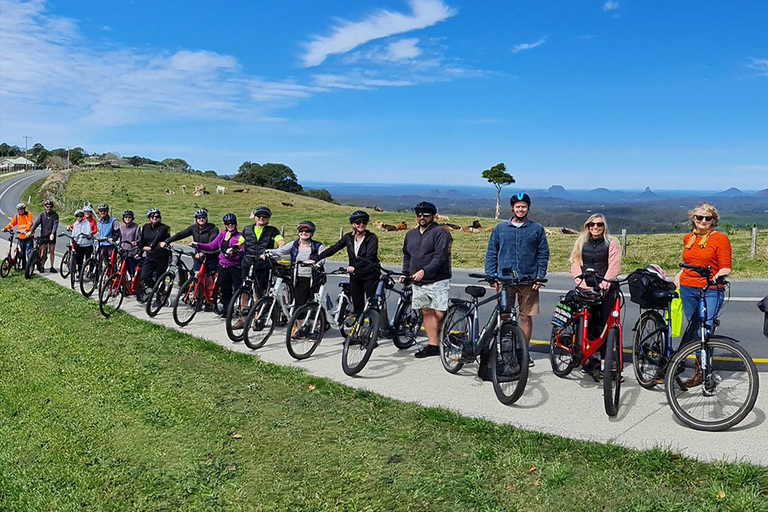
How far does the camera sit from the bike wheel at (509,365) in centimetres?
624

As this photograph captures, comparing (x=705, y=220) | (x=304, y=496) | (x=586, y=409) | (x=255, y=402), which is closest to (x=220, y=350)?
(x=255, y=402)

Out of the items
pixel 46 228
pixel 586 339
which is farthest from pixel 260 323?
pixel 46 228

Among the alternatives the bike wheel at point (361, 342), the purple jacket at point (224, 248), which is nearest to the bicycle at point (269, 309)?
the purple jacket at point (224, 248)

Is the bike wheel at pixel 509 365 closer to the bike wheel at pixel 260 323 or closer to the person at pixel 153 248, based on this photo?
the bike wheel at pixel 260 323

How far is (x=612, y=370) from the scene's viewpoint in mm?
5902

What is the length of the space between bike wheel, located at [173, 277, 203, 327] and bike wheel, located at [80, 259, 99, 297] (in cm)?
324

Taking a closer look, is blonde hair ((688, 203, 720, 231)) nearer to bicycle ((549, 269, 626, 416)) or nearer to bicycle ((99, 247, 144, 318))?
bicycle ((549, 269, 626, 416))

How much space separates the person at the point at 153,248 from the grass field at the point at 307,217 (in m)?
11.5

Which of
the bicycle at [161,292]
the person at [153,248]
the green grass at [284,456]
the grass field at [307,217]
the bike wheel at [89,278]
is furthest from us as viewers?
the grass field at [307,217]

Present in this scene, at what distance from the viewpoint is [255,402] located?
654 centimetres

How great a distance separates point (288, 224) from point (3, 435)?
126 ft

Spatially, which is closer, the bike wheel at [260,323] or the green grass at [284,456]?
the green grass at [284,456]

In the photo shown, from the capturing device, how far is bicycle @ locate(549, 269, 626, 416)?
5883 mm

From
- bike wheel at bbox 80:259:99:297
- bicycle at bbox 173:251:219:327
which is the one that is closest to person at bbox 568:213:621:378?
bicycle at bbox 173:251:219:327
